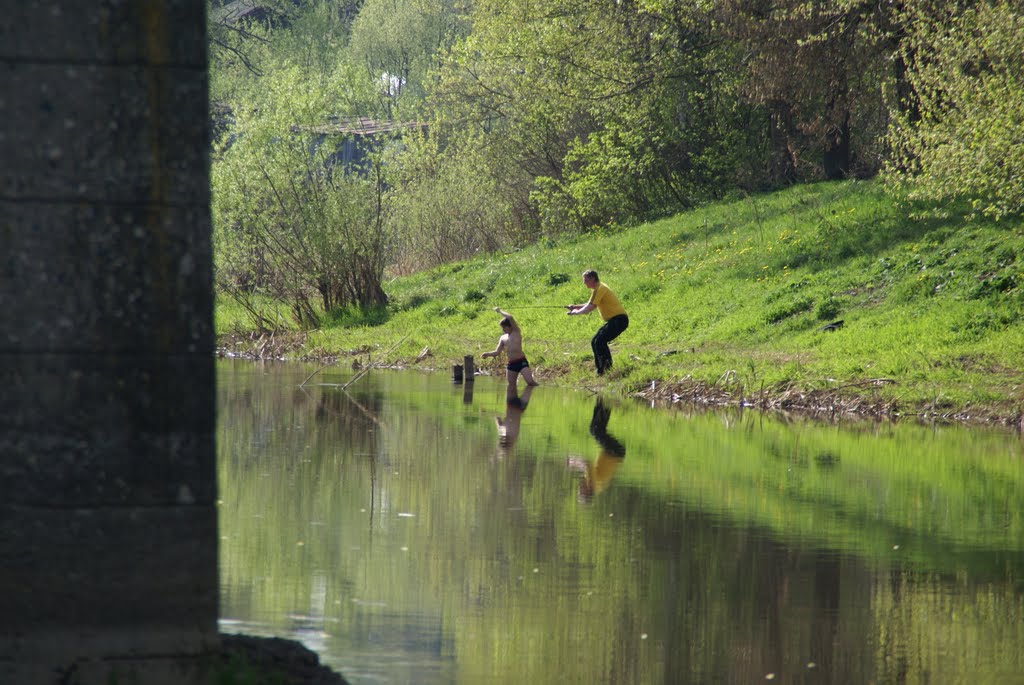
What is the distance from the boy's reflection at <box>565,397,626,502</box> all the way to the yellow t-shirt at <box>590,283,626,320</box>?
202 inches

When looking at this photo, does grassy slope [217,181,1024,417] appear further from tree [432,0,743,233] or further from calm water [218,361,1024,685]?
calm water [218,361,1024,685]

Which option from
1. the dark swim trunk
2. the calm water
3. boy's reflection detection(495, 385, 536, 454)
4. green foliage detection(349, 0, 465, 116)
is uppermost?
green foliage detection(349, 0, 465, 116)

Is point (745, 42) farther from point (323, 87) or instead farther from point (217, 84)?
point (217, 84)

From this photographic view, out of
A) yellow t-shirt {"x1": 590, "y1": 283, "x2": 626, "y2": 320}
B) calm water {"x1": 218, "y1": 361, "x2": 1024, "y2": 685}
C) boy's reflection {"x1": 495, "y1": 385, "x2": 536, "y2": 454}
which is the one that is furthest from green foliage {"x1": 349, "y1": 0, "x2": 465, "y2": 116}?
calm water {"x1": 218, "y1": 361, "x2": 1024, "y2": 685}

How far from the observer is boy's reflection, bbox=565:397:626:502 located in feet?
41.5

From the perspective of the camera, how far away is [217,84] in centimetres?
5056

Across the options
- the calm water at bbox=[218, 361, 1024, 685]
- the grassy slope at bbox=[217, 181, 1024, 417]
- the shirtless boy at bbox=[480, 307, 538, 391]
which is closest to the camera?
the calm water at bbox=[218, 361, 1024, 685]

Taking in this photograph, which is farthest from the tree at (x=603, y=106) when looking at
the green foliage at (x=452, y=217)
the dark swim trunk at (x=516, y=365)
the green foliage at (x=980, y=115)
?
the dark swim trunk at (x=516, y=365)

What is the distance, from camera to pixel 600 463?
47.2 ft

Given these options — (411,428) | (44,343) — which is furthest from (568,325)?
(44,343)

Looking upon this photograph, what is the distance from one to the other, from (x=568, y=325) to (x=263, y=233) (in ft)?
27.5

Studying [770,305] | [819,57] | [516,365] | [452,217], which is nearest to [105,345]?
[516,365]

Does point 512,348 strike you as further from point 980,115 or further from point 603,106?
point 603,106

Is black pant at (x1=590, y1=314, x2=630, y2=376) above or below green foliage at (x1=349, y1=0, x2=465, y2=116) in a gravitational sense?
below
